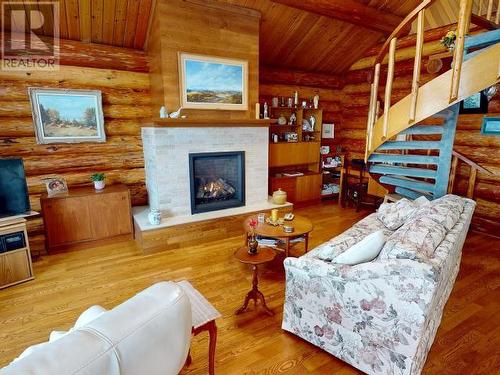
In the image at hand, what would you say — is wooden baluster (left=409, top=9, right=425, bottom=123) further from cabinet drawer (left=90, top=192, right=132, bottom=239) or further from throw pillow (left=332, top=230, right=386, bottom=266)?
cabinet drawer (left=90, top=192, right=132, bottom=239)

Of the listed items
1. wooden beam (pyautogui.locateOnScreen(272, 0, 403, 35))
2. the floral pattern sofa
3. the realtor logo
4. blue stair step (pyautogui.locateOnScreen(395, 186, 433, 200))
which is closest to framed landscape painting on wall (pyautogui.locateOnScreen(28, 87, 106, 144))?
the realtor logo

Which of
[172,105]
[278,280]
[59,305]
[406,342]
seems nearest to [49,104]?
[172,105]

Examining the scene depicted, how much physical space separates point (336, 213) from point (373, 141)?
2.01m

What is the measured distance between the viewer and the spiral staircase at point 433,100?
89.2 inches

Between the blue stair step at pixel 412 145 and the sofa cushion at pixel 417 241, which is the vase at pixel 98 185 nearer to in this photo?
the sofa cushion at pixel 417 241

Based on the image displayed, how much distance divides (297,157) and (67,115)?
144 inches

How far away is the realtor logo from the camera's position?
310 centimetres

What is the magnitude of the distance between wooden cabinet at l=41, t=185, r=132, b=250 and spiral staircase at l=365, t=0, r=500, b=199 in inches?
131

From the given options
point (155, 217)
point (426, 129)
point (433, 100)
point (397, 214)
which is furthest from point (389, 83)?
point (155, 217)

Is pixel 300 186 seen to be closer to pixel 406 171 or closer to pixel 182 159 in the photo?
pixel 406 171

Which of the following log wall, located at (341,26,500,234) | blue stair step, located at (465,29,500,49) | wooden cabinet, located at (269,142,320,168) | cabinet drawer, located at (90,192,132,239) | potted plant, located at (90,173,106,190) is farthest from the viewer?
wooden cabinet, located at (269,142,320,168)

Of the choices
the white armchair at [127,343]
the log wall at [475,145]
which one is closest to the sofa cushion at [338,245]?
the white armchair at [127,343]

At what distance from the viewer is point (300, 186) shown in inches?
208

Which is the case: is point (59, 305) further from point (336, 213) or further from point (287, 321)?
point (336, 213)
